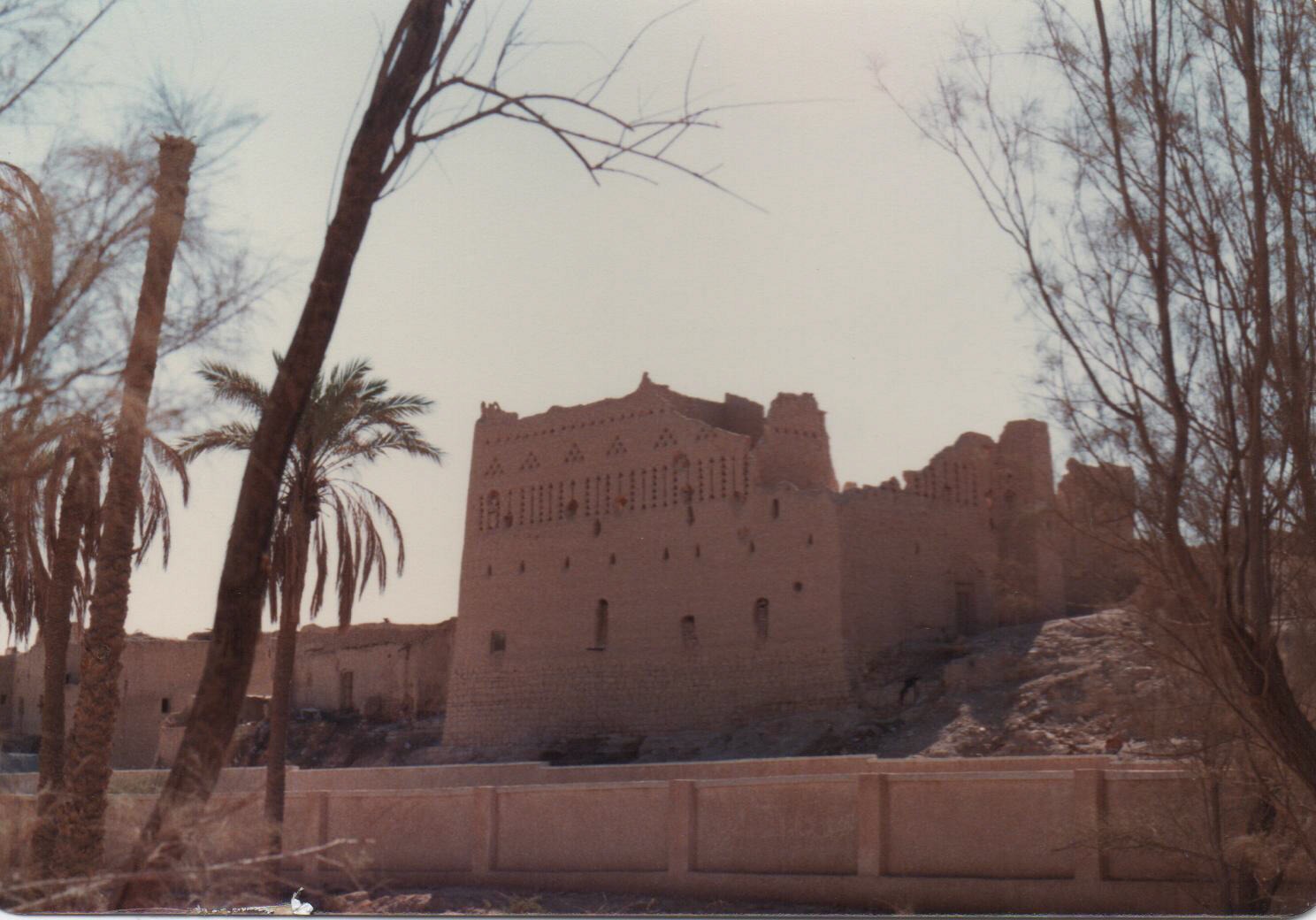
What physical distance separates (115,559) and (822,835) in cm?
692

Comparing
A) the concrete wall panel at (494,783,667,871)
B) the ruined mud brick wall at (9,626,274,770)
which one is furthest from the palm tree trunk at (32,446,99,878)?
the ruined mud brick wall at (9,626,274,770)

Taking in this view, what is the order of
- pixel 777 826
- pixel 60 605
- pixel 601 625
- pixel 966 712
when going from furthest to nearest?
pixel 601 625
pixel 966 712
pixel 777 826
pixel 60 605

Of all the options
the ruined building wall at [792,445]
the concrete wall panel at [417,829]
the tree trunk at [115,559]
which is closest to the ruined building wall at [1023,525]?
the ruined building wall at [792,445]

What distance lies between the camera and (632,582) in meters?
→ 26.4

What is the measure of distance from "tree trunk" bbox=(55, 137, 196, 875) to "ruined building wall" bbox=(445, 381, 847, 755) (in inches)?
569

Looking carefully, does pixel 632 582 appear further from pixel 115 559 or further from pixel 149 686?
pixel 115 559

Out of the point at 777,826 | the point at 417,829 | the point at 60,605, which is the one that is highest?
the point at 60,605

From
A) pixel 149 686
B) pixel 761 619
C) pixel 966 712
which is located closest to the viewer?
pixel 966 712

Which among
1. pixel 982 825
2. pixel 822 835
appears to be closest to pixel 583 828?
pixel 822 835

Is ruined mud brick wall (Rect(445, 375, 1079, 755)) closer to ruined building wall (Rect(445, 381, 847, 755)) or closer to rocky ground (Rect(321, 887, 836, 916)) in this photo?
ruined building wall (Rect(445, 381, 847, 755))

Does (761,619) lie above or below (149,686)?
above

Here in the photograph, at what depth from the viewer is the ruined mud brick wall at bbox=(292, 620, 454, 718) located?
31641 millimetres

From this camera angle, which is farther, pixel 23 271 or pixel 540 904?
pixel 540 904

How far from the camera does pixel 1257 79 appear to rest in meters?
8.82
